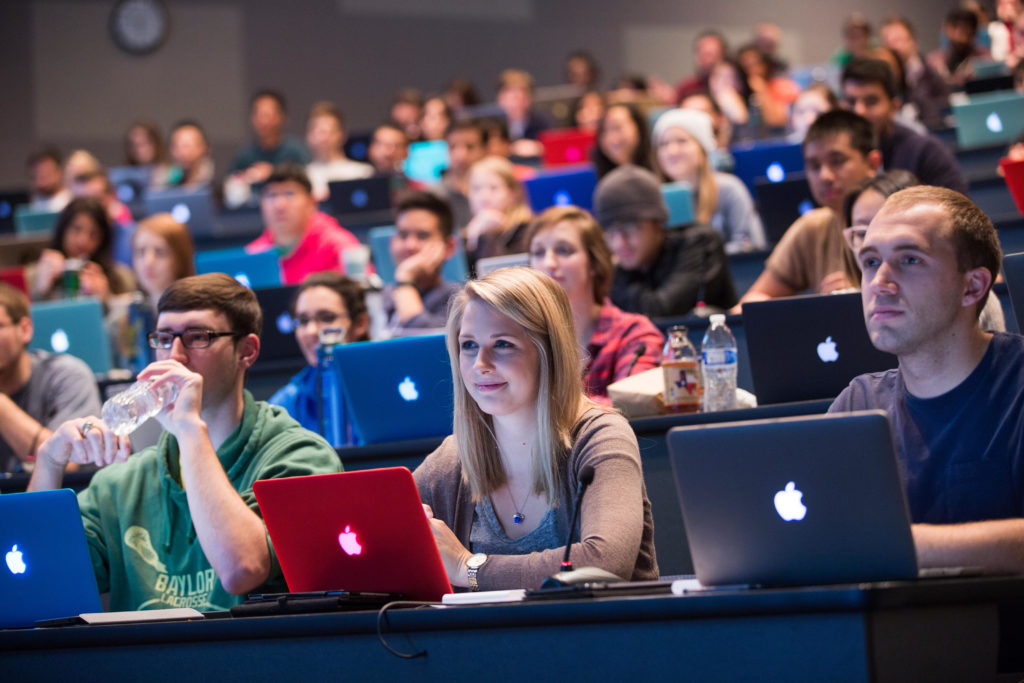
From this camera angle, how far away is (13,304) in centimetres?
357

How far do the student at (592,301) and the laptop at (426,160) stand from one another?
4089 mm

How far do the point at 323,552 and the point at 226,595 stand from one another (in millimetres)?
525

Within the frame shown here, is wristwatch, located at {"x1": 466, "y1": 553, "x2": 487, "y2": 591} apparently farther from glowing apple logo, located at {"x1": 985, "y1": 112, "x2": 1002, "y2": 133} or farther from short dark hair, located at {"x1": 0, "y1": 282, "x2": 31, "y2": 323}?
glowing apple logo, located at {"x1": 985, "y1": 112, "x2": 1002, "y2": 133}

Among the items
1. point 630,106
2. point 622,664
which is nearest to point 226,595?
point 622,664

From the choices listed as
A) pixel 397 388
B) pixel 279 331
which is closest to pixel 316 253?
pixel 279 331

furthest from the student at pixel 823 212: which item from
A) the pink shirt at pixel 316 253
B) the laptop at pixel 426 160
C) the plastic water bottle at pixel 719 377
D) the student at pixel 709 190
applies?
the laptop at pixel 426 160

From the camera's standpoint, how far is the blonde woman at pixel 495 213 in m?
4.85

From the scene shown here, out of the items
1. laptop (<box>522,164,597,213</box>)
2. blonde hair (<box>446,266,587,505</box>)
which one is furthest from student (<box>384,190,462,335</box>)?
blonde hair (<box>446,266,587,505</box>)

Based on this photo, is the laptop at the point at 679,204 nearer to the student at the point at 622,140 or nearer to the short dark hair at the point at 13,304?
the student at the point at 622,140

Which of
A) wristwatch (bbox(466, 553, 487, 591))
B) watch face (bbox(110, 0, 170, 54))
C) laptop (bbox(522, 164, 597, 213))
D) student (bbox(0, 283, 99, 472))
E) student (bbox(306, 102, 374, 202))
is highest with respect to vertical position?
watch face (bbox(110, 0, 170, 54))

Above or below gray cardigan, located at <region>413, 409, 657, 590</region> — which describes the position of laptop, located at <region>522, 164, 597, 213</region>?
above

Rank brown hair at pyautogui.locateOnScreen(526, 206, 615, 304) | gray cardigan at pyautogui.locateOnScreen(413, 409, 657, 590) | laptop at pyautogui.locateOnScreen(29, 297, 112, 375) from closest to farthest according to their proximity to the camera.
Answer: gray cardigan at pyautogui.locateOnScreen(413, 409, 657, 590), brown hair at pyautogui.locateOnScreen(526, 206, 615, 304), laptop at pyautogui.locateOnScreen(29, 297, 112, 375)

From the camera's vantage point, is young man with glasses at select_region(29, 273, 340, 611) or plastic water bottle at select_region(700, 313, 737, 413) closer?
young man with glasses at select_region(29, 273, 340, 611)

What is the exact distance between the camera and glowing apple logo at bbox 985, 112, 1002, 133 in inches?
228
